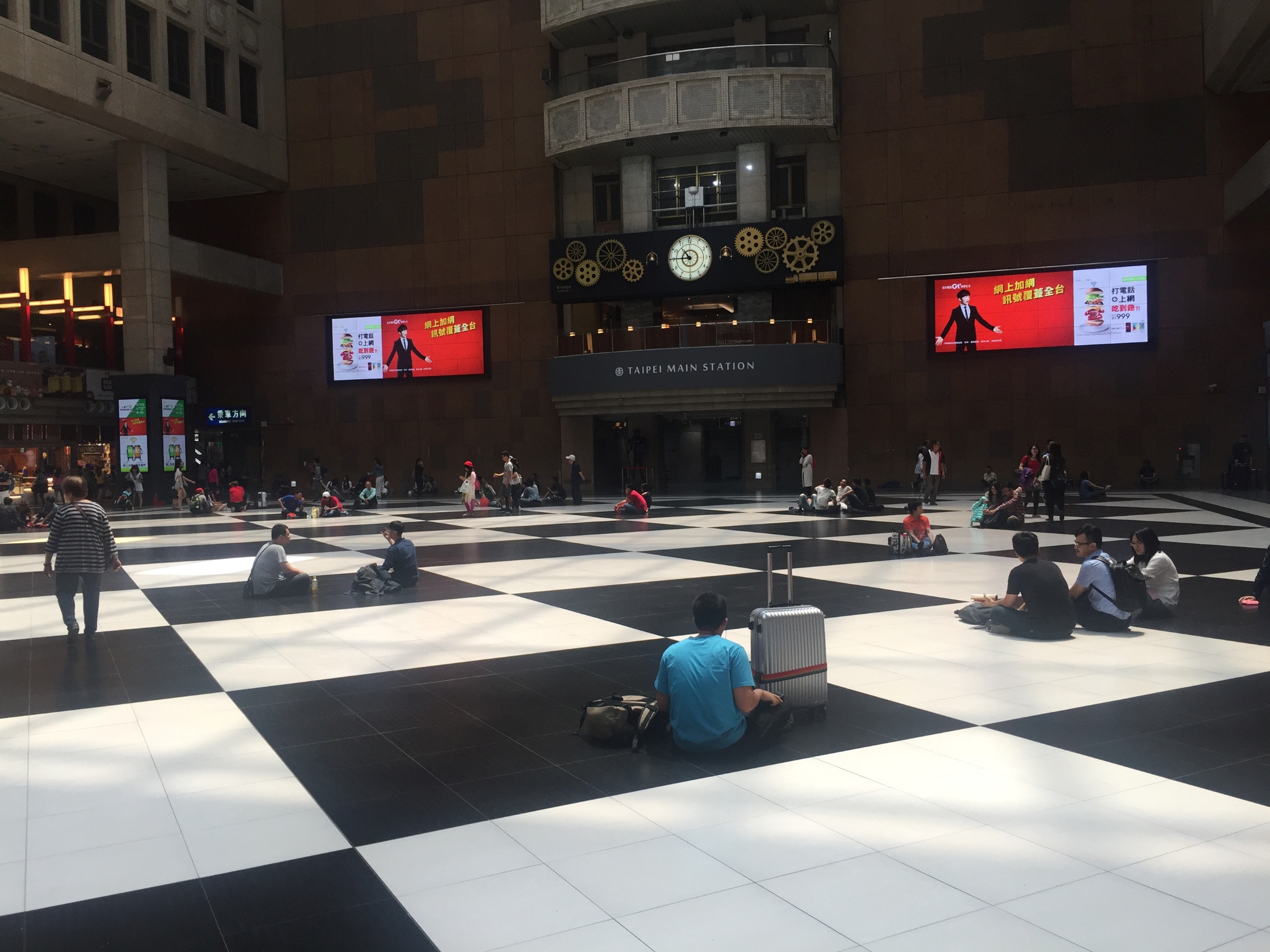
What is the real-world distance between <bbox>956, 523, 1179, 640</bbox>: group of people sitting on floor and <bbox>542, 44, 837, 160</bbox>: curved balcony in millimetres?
25635

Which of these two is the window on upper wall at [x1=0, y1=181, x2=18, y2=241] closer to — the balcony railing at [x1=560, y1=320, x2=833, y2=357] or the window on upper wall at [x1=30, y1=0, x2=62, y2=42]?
the window on upper wall at [x1=30, y1=0, x2=62, y2=42]

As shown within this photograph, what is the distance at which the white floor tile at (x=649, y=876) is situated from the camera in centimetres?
429

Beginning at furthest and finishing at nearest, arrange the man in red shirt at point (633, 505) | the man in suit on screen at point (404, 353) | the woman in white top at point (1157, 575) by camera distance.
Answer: the man in suit on screen at point (404, 353) → the man in red shirt at point (633, 505) → the woman in white top at point (1157, 575)

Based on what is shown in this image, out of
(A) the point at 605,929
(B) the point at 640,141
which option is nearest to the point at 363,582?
(A) the point at 605,929

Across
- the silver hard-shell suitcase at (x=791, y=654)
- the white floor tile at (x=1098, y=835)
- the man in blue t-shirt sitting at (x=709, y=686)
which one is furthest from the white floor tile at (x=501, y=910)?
the silver hard-shell suitcase at (x=791, y=654)

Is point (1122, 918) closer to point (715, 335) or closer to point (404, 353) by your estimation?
point (715, 335)

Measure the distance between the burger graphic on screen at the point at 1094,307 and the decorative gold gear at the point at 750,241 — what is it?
409 inches

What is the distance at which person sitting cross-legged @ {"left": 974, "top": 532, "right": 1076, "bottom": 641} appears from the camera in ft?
30.6

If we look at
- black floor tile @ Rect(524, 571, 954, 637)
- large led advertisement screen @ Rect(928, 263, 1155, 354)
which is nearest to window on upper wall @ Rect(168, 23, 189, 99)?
large led advertisement screen @ Rect(928, 263, 1155, 354)

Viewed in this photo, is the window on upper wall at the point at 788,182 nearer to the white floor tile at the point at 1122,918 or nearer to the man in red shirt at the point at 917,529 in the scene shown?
the man in red shirt at the point at 917,529

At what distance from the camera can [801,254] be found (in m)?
34.4

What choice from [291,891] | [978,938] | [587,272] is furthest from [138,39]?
[978,938]

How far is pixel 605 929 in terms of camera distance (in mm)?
4039

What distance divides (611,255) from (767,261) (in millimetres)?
5390
